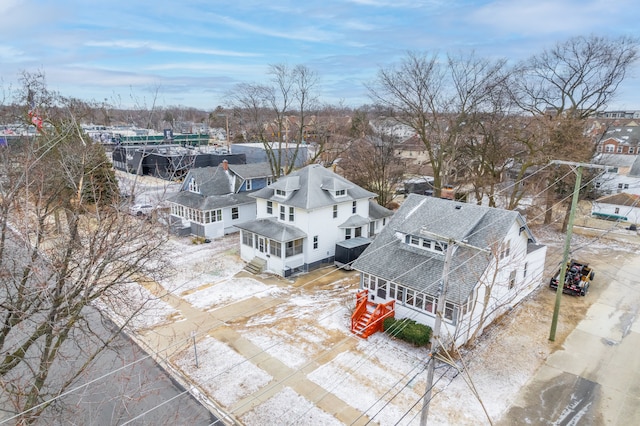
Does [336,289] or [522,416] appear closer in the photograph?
[522,416]

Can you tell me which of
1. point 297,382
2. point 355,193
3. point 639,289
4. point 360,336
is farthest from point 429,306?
point 639,289

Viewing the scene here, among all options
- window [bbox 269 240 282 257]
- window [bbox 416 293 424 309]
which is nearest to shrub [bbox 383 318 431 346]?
window [bbox 416 293 424 309]

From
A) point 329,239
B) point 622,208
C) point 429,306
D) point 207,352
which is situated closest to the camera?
point 207,352

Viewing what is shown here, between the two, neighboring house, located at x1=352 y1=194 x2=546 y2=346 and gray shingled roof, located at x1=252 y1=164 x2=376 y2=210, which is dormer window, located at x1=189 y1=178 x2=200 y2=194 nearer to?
gray shingled roof, located at x1=252 y1=164 x2=376 y2=210

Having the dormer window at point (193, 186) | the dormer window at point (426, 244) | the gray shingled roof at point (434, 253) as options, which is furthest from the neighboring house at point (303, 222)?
the dormer window at point (193, 186)

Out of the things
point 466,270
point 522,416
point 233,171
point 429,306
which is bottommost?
point 522,416

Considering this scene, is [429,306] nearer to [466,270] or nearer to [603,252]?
[466,270]

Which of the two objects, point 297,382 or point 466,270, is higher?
point 466,270
